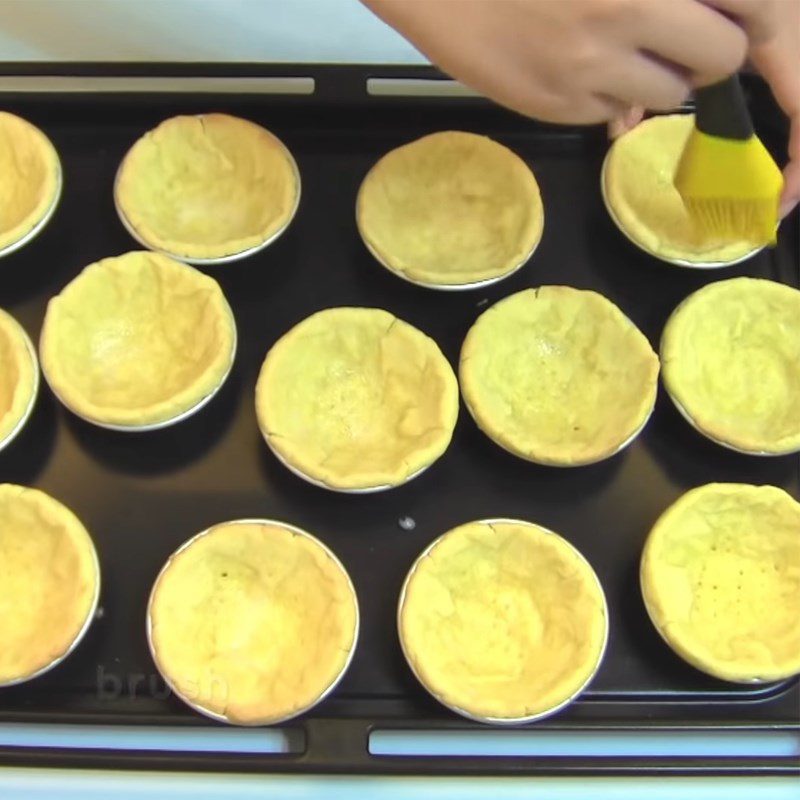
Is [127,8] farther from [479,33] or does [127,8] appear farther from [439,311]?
[479,33]

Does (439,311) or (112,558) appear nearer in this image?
(112,558)

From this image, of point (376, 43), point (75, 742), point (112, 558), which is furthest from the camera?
point (376, 43)

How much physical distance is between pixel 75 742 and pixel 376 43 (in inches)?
57.0

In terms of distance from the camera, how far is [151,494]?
168 centimetres

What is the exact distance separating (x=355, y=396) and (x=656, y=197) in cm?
73

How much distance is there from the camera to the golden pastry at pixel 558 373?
167 cm

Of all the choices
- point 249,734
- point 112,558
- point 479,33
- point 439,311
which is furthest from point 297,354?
point 479,33

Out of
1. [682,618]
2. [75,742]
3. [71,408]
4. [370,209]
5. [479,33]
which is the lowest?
[75,742]

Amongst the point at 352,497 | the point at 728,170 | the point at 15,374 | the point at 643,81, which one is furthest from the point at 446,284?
the point at 15,374

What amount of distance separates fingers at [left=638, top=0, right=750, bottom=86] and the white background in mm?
942

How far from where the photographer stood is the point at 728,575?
1.64 metres

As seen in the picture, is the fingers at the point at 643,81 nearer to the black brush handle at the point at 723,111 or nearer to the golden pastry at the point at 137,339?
the black brush handle at the point at 723,111

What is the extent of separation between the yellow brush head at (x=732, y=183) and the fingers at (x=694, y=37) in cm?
26

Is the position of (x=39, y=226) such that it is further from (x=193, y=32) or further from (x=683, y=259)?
(x=683, y=259)
